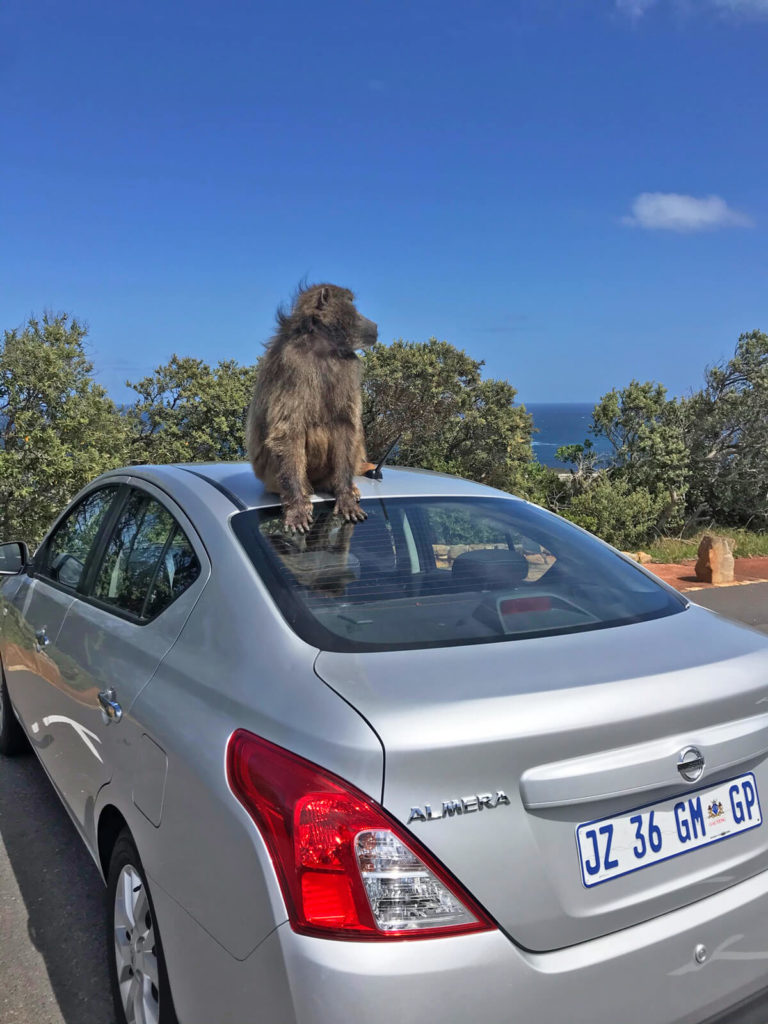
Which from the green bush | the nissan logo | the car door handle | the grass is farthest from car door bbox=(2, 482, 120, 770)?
the green bush

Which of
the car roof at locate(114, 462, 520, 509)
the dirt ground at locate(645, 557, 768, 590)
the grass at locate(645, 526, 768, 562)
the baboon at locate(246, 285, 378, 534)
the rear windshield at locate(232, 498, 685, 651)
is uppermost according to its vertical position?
the baboon at locate(246, 285, 378, 534)

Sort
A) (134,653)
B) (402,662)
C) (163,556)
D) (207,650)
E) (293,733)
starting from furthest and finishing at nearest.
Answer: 1. (163,556)
2. (134,653)
3. (207,650)
4. (402,662)
5. (293,733)

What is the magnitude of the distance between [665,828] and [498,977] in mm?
467

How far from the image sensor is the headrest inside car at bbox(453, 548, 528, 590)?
239 centimetres

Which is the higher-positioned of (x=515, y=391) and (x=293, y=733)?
(x=515, y=391)

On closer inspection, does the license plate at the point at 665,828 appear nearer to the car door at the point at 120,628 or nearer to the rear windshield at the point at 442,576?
the rear windshield at the point at 442,576

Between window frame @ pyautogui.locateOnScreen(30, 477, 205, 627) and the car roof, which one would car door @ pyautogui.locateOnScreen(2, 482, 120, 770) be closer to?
window frame @ pyautogui.locateOnScreen(30, 477, 205, 627)

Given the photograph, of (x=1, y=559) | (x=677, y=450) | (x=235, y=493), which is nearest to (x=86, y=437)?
(x=1, y=559)

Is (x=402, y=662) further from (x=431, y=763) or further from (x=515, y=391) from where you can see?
(x=515, y=391)

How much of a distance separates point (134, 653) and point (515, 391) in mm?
15555

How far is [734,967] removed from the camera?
63.8 inches

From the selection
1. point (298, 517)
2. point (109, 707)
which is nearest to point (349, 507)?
point (298, 517)

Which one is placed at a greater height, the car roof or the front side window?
the car roof

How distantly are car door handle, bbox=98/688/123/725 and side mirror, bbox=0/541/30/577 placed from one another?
1.78 meters
